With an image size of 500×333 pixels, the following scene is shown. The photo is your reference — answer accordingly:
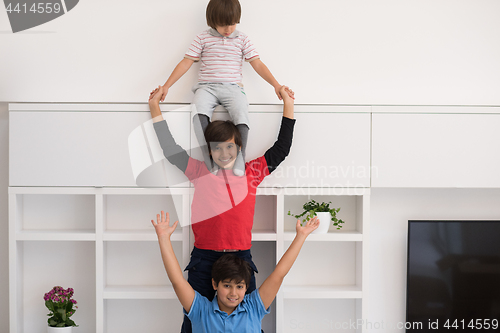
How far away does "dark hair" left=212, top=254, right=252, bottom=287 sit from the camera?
156 centimetres

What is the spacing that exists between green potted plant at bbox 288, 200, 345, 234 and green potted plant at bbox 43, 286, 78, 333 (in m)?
1.08

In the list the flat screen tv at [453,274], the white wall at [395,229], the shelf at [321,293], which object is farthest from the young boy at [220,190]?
the flat screen tv at [453,274]

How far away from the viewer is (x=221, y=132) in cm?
168

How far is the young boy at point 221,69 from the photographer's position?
1.76 m

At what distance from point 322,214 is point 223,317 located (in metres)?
0.62

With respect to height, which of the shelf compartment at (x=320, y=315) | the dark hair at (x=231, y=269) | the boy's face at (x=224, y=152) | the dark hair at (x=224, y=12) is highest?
the dark hair at (x=224, y=12)

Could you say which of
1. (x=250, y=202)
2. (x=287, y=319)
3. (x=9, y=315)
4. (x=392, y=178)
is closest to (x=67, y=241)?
(x=9, y=315)

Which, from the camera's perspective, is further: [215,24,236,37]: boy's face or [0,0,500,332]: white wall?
[0,0,500,332]: white wall

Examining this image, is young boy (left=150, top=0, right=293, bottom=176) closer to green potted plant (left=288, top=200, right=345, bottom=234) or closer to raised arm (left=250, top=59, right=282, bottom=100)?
raised arm (left=250, top=59, right=282, bottom=100)

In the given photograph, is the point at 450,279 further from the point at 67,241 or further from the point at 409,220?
the point at 67,241

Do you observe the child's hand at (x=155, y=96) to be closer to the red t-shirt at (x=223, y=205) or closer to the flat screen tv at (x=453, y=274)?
the red t-shirt at (x=223, y=205)

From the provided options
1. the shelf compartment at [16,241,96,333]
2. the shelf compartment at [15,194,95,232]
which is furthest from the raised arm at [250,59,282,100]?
the shelf compartment at [16,241,96,333]

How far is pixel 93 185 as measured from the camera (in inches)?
71.1

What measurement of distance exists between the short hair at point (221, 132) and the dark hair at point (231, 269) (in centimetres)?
47
